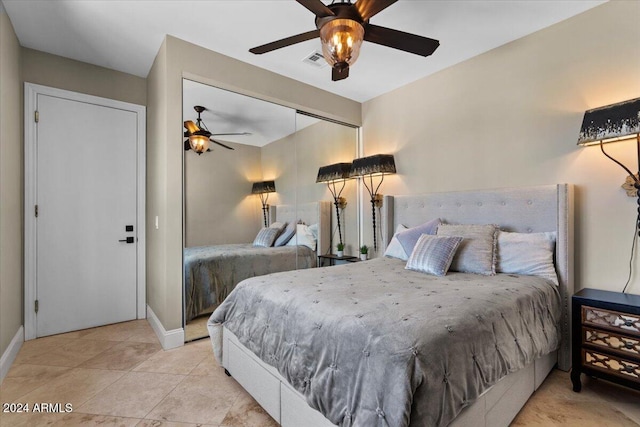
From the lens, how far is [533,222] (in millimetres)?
2512

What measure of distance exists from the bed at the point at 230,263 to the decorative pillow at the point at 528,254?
6.65 feet

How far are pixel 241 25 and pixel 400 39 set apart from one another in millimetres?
1360

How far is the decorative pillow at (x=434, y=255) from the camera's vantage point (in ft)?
7.82

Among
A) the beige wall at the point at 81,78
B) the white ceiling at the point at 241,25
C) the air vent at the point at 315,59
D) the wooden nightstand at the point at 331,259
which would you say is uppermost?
the white ceiling at the point at 241,25

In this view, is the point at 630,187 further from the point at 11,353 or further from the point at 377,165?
the point at 11,353

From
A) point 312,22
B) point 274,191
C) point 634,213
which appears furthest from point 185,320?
point 634,213

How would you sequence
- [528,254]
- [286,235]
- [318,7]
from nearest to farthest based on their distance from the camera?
[318,7] < [528,254] < [286,235]

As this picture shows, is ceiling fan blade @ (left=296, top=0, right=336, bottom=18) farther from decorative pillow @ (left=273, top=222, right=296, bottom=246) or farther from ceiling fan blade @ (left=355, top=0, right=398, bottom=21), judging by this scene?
decorative pillow @ (left=273, top=222, right=296, bottom=246)

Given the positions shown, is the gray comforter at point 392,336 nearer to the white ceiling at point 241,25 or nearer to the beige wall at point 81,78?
the white ceiling at point 241,25

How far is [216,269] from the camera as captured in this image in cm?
294

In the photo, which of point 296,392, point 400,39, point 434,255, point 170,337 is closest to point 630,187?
point 434,255

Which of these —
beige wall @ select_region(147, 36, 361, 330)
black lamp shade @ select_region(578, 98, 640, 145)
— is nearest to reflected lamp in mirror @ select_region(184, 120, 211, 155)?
beige wall @ select_region(147, 36, 361, 330)

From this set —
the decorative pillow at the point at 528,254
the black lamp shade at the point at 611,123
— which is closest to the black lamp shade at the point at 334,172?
the decorative pillow at the point at 528,254

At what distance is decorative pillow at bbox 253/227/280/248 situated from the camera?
10.8 ft
